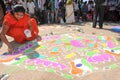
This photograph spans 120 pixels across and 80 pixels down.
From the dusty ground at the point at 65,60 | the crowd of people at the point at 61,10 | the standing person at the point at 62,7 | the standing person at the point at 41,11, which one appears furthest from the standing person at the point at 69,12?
the dusty ground at the point at 65,60

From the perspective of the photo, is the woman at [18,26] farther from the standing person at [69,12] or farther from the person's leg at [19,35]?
the standing person at [69,12]

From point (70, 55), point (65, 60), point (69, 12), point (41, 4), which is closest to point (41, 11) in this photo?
point (41, 4)

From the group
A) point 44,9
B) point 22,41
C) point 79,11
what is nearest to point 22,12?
point 22,41

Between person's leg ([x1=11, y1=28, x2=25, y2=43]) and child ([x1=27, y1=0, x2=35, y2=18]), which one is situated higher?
person's leg ([x1=11, y1=28, x2=25, y2=43])

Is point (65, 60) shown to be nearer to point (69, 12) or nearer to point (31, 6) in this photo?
point (31, 6)

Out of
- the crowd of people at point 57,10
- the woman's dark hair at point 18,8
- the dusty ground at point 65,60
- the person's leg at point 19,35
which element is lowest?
the crowd of people at point 57,10

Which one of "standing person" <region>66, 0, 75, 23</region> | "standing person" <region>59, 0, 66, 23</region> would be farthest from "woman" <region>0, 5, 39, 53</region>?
"standing person" <region>59, 0, 66, 23</region>

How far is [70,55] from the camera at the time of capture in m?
4.99

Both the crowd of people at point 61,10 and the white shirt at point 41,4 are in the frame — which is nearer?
the crowd of people at point 61,10

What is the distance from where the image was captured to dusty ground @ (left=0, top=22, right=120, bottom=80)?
4348 millimetres

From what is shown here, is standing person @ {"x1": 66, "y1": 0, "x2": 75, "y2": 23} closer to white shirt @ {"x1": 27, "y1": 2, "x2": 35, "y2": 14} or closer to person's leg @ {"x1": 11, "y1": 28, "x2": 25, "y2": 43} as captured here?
white shirt @ {"x1": 27, "y1": 2, "x2": 35, "y2": 14}

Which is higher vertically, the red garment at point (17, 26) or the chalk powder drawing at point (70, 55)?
the red garment at point (17, 26)

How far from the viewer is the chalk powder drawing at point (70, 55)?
4.57 m

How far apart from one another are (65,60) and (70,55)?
0.23 meters
